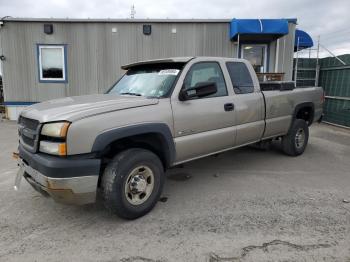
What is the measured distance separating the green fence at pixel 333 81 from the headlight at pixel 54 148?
956 centimetres

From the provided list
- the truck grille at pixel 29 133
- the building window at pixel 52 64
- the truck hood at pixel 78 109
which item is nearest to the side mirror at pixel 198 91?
the truck hood at pixel 78 109

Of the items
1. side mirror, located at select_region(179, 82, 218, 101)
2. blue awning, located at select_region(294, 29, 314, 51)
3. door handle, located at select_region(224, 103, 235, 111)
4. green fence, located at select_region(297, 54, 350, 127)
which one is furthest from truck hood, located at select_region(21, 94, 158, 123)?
blue awning, located at select_region(294, 29, 314, 51)

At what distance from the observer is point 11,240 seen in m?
2.95

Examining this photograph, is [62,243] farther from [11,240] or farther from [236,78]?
[236,78]

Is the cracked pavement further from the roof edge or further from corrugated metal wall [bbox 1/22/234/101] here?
Answer: the roof edge

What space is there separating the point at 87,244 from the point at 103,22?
9.31 meters

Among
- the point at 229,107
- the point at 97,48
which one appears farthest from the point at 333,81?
the point at 97,48

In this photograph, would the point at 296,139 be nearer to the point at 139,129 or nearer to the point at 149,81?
the point at 149,81

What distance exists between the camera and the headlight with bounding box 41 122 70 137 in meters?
2.75

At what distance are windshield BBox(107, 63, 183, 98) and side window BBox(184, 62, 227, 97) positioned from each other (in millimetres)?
191

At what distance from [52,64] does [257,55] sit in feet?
25.5

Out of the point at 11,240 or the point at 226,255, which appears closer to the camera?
the point at 226,255

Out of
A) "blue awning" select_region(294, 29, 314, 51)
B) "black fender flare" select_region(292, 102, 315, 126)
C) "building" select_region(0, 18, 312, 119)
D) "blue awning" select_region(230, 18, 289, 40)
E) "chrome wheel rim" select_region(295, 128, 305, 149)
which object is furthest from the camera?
"blue awning" select_region(294, 29, 314, 51)

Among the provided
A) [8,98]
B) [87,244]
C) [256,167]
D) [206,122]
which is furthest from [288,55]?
[8,98]
